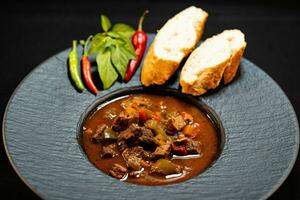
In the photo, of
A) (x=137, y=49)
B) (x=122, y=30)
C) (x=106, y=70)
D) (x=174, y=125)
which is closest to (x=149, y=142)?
(x=174, y=125)

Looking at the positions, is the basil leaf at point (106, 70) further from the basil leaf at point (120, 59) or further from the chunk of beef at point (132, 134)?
the chunk of beef at point (132, 134)

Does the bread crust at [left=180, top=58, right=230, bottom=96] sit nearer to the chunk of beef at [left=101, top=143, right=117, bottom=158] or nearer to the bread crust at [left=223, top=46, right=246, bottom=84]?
the bread crust at [left=223, top=46, right=246, bottom=84]

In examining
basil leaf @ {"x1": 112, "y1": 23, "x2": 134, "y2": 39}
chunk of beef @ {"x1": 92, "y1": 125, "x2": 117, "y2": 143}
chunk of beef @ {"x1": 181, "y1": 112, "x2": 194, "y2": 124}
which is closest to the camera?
chunk of beef @ {"x1": 92, "y1": 125, "x2": 117, "y2": 143}

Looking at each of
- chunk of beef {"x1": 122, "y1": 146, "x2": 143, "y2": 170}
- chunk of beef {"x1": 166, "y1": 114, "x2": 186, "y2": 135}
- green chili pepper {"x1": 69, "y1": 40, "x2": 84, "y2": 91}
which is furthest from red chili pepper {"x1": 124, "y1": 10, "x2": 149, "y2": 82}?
chunk of beef {"x1": 122, "y1": 146, "x2": 143, "y2": 170}

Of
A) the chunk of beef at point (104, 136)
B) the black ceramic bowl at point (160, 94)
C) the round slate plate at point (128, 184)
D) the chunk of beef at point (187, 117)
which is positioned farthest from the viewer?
the chunk of beef at point (187, 117)

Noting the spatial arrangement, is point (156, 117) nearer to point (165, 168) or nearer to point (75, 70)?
point (165, 168)

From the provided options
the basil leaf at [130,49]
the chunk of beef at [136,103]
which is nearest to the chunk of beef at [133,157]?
the chunk of beef at [136,103]
